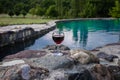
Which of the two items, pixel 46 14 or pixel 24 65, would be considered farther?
pixel 46 14

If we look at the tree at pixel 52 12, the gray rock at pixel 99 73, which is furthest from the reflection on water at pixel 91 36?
the tree at pixel 52 12

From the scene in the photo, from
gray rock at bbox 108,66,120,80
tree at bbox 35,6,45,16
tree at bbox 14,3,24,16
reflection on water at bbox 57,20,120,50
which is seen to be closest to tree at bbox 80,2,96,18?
tree at bbox 35,6,45,16

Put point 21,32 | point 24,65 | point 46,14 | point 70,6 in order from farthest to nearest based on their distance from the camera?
point 70,6
point 46,14
point 21,32
point 24,65

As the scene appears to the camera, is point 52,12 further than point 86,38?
Yes

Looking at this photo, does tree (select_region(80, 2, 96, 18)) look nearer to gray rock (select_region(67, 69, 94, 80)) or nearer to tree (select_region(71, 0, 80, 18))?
tree (select_region(71, 0, 80, 18))

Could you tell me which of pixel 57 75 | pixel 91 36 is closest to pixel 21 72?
pixel 57 75

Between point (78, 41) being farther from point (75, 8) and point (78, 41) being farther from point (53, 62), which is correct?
point (75, 8)

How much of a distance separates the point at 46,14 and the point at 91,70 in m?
31.8

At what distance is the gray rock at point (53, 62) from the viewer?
2.86 meters

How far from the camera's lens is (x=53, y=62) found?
2.93m

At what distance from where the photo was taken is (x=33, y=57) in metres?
3.33

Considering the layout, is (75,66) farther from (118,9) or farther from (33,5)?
(33,5)

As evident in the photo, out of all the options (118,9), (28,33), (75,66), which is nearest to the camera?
(75,66)

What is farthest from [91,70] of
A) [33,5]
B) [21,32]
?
[33,5]
